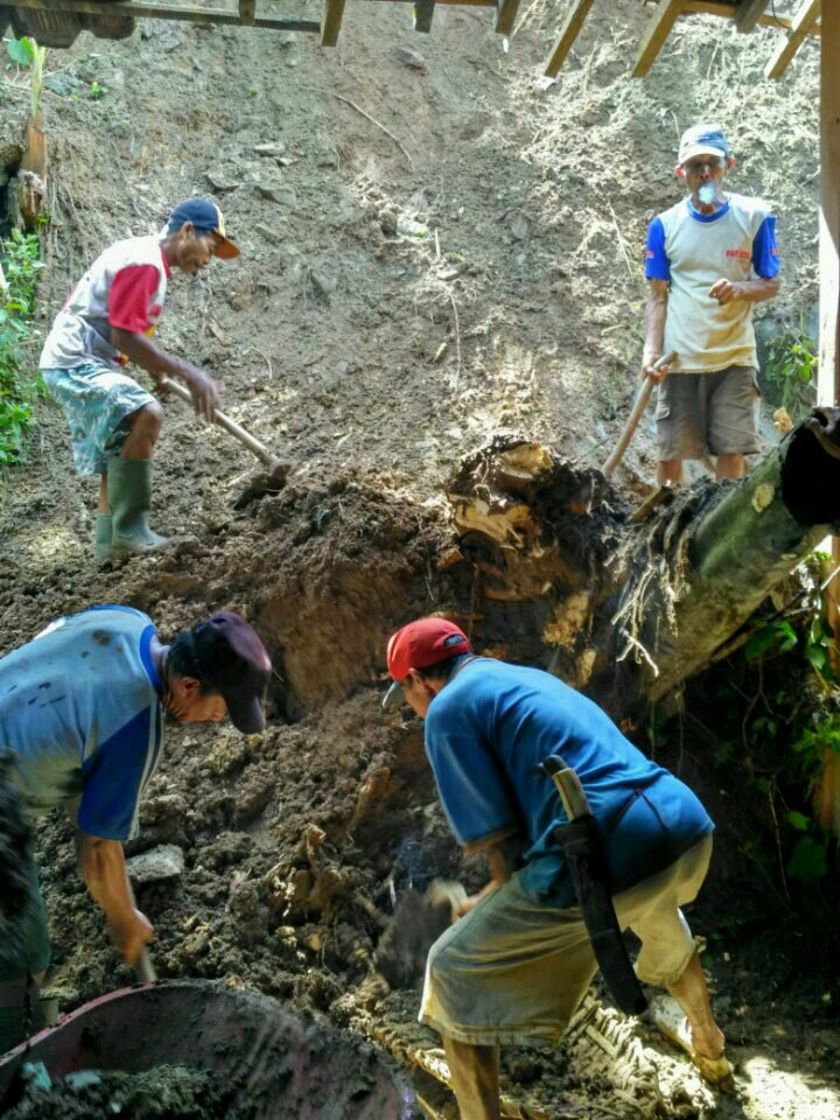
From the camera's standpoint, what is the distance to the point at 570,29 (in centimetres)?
425

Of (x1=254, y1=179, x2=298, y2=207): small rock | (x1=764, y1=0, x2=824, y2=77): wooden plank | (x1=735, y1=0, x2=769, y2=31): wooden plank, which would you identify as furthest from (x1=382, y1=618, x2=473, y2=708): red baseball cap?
(x1=254, y1=179, x2=298, y2=207): small rock

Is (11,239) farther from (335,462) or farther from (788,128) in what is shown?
(788,128)

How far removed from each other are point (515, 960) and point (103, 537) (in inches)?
109

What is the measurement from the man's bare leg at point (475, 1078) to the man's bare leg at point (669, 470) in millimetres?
2798

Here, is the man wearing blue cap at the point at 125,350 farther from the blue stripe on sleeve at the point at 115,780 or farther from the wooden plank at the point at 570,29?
the blue stripe on sleeve at the point at 115,780

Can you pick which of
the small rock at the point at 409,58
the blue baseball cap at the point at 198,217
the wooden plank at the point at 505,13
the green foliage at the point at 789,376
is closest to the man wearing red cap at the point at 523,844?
the blue baseball cap at the point at 198,217

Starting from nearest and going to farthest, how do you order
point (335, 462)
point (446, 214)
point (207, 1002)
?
point (207, 1002) < point (335, 462) < point (446, 214)

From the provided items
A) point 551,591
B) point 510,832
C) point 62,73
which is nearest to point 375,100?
point 62,73

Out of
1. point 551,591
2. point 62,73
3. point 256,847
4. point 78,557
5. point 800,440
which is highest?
point 62,73

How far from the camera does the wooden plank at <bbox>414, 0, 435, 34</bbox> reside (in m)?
4.19

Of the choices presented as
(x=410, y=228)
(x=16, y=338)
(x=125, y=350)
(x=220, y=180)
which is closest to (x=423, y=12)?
(x=125, y=350)

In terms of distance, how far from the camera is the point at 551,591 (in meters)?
4.22

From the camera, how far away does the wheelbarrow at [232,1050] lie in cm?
265

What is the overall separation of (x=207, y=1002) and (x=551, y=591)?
6.57 feet
